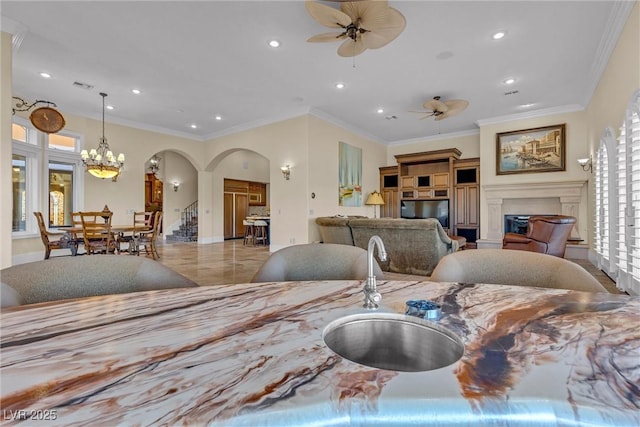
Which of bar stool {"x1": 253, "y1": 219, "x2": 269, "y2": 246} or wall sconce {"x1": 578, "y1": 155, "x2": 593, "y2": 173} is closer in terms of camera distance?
wall sconce {"x1": 578, "y1": 155, "x2": 593, "y2": 173}

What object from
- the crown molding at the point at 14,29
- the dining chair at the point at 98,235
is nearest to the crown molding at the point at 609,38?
the crown molding at the point at 14,29

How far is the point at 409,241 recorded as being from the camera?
4539 mm

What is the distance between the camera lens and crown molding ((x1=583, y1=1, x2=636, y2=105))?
11.0 feet

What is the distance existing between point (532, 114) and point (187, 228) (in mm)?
10480

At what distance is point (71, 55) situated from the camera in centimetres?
441

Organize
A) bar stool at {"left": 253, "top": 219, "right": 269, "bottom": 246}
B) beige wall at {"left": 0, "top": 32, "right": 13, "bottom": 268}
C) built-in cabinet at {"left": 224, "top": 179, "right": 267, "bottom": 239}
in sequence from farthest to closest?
built-in cabinet at {"left": 224, "top": 179, "right": 267, "bottom": 239} < bar stool at {"left": 253, "top": 219, "right": 269, "bottom": 246} < beige wall at {"left": 0, "top": 32, "right": 13, "bottom": 268}

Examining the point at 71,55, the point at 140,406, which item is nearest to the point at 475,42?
the point at 140,406

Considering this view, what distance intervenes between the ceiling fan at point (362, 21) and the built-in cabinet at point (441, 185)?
17.5 feet

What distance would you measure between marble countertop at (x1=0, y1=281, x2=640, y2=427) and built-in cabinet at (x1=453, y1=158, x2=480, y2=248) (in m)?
7.57

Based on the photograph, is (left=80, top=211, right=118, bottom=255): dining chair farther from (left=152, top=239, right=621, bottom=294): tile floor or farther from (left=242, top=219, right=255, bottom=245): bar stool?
(left=242, top=219, right=255, bottom=245): bar stool

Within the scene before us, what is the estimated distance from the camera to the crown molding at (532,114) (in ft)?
21.2

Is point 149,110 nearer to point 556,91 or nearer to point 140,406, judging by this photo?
point 140,406

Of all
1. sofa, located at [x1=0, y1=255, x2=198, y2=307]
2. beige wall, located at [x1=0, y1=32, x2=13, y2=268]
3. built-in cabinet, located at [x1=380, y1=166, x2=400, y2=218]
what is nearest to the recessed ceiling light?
sofa, located at [x1=0, y1=255, x2=198, y2=307]

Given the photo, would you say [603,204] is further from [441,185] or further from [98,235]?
[98,235]
